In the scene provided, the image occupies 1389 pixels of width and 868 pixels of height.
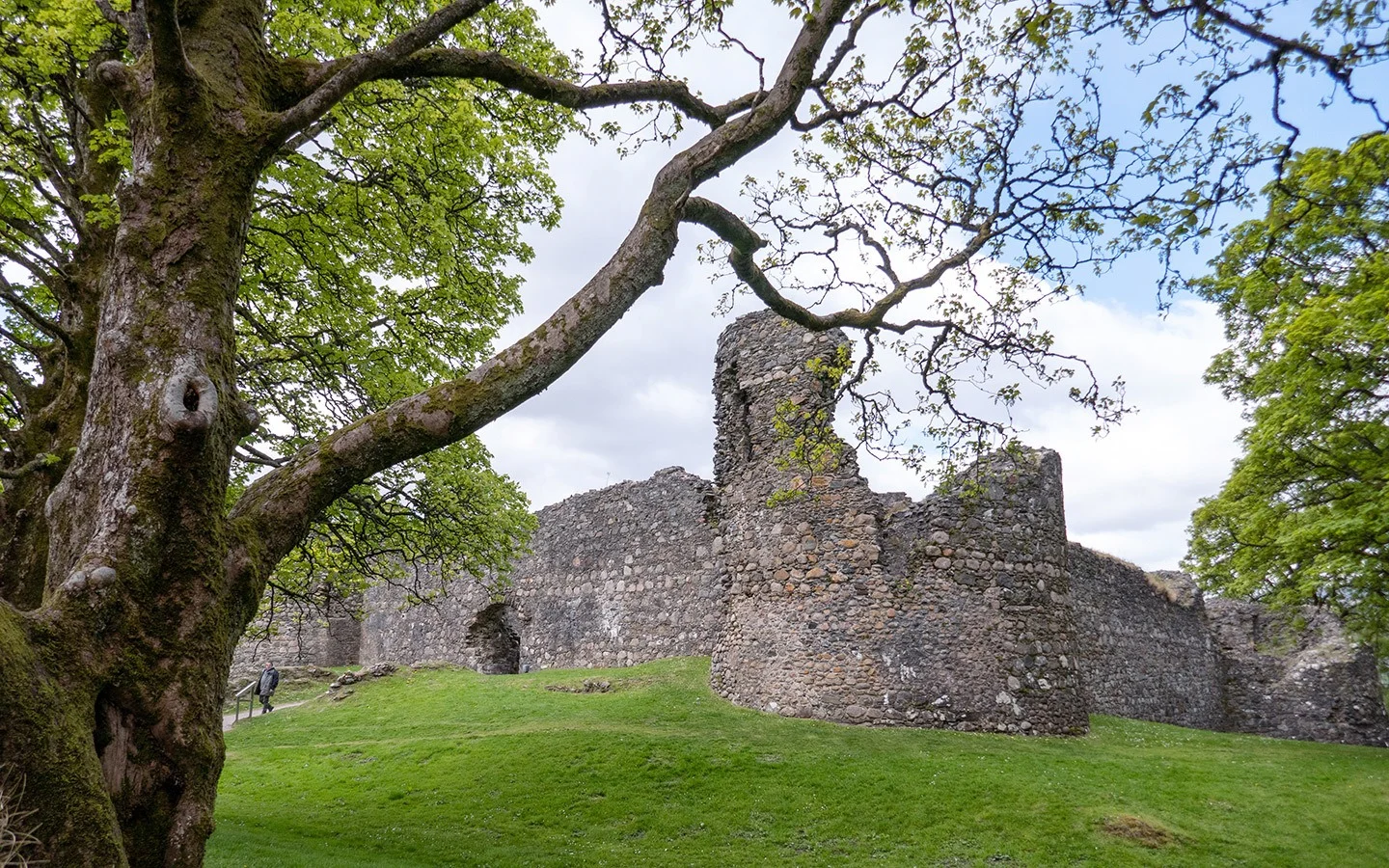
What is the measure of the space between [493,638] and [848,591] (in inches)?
561

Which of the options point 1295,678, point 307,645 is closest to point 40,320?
point 307,645

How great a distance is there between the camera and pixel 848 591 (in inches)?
476

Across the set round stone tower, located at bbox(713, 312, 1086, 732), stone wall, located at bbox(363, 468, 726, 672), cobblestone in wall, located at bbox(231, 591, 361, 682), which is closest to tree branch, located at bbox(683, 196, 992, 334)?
round stone tower, located at bbox(713, 312, 1086, 732)

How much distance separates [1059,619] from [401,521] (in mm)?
10387

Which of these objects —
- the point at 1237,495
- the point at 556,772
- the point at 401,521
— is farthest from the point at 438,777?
the point at 1237,495

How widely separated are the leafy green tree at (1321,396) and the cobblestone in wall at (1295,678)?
6934mm

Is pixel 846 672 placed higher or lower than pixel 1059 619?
lower

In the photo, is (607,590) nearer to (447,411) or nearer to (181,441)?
(447,411)

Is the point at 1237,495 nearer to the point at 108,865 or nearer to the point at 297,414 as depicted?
the point at 297,414

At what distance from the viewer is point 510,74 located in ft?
19.4

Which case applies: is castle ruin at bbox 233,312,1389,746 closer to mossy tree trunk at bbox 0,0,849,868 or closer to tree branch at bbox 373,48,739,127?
tree branch at bbox 373,48,739,127

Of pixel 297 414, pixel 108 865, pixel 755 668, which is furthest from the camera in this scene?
pixel 755 668

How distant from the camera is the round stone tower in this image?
11.7 m

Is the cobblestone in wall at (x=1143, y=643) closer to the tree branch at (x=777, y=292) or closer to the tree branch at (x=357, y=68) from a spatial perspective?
the tree branch at (x=777, y=292)
